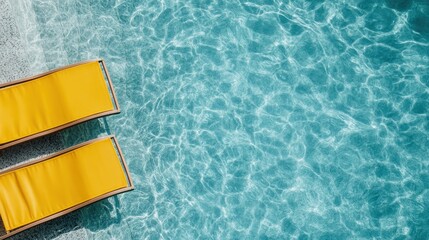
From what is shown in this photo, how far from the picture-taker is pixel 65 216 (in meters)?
8.05

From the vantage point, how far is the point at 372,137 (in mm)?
8953

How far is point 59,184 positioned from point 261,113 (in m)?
3.61

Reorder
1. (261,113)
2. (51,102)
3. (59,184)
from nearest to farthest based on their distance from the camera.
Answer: (59,184) < (51,102) < (261,113)

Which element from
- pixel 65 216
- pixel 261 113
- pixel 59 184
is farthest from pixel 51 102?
pixel 261 113

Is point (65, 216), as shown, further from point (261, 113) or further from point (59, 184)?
point (261, 113)

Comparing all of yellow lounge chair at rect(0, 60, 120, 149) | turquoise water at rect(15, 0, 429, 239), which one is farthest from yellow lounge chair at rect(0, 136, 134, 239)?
turquoise water at rect(15, 0, 429, 239)

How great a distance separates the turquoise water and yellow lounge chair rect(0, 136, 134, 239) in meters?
0.66

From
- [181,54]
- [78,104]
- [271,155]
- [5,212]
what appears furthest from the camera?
[181,54]

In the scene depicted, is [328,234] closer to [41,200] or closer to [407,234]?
[407,234]

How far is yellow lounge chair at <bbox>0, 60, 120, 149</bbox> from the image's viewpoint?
783 cm

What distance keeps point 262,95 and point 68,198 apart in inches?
148

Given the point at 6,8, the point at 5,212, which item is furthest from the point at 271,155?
the point at 6,8

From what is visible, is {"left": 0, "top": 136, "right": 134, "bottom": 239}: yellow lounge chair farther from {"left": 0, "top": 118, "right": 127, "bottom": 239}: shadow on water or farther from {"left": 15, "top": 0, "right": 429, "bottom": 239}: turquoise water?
{"left": 15, "top": 0, "right": 429, "bottom": 239}: turquoise water

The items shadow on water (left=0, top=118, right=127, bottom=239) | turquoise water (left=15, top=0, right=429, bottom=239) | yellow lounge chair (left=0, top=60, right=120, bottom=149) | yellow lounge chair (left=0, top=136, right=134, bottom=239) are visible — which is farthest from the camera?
turquoise water (left=15, top=0, right=429, bottom=239)
